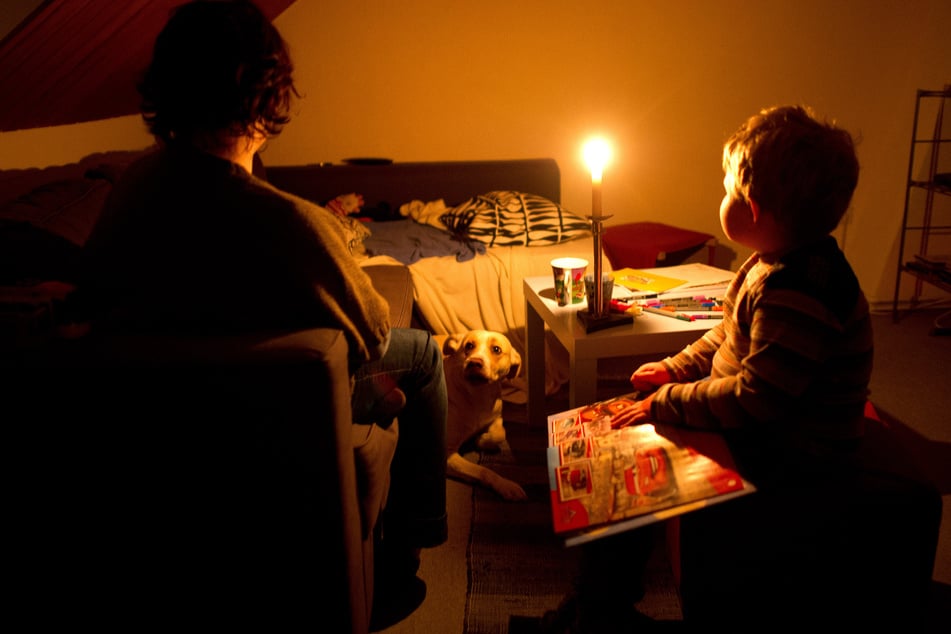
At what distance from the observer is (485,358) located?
1.82m

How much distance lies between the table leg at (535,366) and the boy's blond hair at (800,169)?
1087 mm

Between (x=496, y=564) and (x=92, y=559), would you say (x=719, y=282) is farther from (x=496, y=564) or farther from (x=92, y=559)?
(x=92, y=559)

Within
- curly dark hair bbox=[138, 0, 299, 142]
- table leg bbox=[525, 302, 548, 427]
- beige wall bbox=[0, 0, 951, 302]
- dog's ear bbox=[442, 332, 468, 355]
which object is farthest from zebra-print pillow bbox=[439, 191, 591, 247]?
curly dark hair bbox=[138, 0, 299, 142]

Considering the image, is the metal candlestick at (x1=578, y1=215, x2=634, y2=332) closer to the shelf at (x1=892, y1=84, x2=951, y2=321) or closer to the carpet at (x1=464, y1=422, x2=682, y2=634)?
the carpet at (x1=464, y1=422, x2=682, y2=634)

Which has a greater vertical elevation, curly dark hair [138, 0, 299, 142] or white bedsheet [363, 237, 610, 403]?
curly dark hair [138, 0, 299, 142]

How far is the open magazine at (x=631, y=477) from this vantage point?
94 centimetres

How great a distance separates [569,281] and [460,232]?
48.5 inches

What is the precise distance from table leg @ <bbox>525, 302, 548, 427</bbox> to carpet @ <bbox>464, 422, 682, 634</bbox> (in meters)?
0.29

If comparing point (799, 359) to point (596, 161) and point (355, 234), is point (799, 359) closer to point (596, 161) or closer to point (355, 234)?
point (596, 161)

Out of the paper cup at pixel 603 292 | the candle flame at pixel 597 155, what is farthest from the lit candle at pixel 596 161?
the paper cup at pixel 603 292

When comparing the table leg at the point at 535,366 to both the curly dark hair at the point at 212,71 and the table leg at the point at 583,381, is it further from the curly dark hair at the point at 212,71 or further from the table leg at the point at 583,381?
the curly dark hair at the point at 212,71

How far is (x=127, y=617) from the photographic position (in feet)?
3.34

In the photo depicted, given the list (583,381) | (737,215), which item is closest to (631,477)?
(737,215)

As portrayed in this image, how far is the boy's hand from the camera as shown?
1284 millimetres
